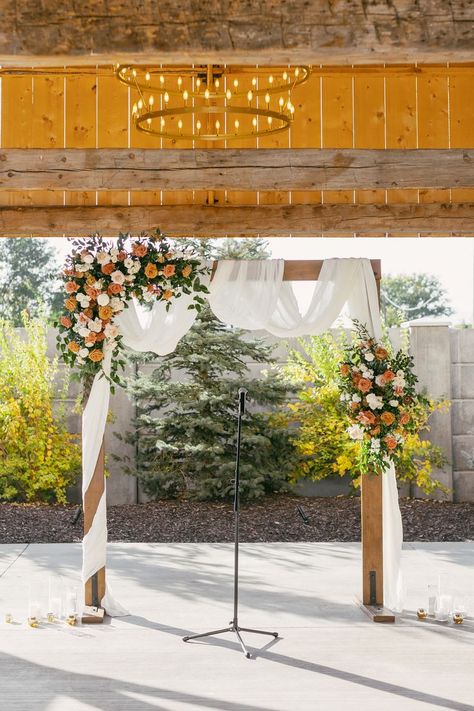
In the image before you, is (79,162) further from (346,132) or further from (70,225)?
(346,132)

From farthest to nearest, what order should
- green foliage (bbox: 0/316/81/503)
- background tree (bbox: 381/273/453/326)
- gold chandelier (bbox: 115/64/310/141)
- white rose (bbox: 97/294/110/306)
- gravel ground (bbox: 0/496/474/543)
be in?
background tree (bbox: 381/273/453/326)
green foliage (bbox: 0/316/81/503)
gravel ground (bbox: 0/496/474/543)
gold chandelier (bbox: 115/64/310/141)
white rose (bbox: 97/294/110/306)

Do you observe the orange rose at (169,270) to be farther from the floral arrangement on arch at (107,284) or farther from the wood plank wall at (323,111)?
the wood plank wall at (323,111)

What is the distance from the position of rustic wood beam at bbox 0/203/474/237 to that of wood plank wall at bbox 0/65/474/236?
323mm

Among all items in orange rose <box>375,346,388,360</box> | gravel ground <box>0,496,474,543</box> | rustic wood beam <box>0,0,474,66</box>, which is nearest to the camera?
rustic wood beam <box>0,0,474,66</box>

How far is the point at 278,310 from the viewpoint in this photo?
21.5 ft

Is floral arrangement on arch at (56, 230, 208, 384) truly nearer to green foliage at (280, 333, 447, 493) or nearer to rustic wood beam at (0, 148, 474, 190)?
rustic wood beam at (0, 148, 474, 190)

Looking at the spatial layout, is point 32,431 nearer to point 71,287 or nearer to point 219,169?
point 71,287

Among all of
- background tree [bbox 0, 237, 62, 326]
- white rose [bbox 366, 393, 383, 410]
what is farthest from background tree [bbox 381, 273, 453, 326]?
white rose [bbox 366, 393, 383, 410]

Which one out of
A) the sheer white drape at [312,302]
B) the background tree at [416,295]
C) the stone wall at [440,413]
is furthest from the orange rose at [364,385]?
the background tree at [416,295]

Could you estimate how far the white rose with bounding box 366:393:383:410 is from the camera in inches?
239

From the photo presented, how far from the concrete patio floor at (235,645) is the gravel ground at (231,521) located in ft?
3.05

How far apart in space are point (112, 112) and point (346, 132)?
181cm

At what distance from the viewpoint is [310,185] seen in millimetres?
5949

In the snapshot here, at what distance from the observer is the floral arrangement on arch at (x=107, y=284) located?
5.98 metres
